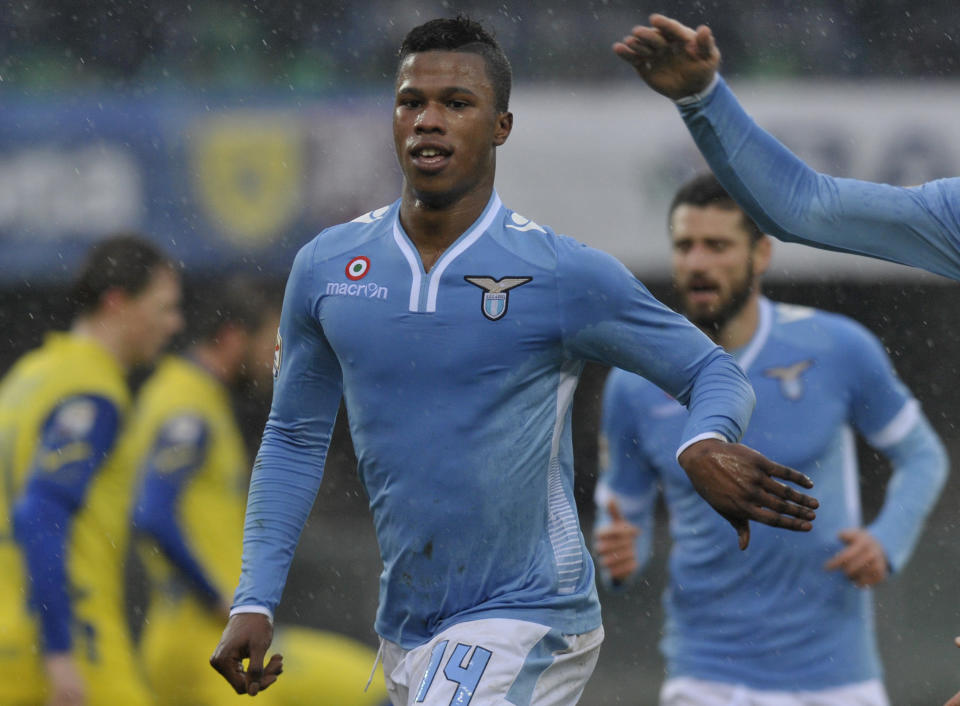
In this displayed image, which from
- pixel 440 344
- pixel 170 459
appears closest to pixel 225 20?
pixel 170 459

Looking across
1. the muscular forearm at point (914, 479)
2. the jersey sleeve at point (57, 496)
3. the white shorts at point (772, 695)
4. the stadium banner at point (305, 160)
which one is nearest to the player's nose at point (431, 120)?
the white shorts at point (772, 695)

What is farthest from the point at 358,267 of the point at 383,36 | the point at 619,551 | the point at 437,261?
the point at 383,36

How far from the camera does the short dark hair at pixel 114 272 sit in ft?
21.2

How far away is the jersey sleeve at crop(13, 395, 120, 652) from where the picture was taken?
5.94 meters

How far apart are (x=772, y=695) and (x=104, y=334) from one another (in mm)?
2894

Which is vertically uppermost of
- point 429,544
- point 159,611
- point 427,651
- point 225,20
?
point 225,20

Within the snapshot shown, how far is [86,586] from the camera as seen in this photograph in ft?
20.3

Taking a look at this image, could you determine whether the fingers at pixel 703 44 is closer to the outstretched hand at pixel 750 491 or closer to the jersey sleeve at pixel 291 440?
the outstretched hand at pixel 750 491

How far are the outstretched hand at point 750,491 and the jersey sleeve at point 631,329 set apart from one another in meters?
0.32

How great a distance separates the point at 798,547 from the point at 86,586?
2699 millimetres

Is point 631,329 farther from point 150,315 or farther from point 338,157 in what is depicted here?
point 338,157

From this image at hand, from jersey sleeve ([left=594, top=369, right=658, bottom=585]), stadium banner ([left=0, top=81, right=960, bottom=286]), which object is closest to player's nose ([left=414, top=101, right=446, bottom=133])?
jersey sleeve ([left=594, top=369, right=658, bottom=585])

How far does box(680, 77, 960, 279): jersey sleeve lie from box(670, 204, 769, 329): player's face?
84.1 inches

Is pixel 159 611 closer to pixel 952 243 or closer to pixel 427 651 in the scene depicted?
pixel 427 651
